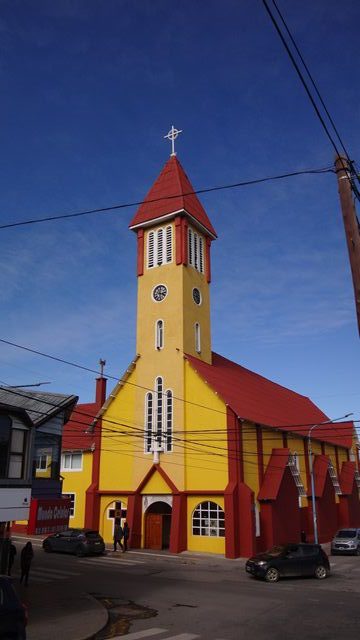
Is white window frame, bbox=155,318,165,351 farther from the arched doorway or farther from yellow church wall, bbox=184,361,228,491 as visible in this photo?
the arched doorway

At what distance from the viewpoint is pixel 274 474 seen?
106 feet

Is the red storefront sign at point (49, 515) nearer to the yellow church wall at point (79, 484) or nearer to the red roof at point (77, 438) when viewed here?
the red roof at point (77, 438)

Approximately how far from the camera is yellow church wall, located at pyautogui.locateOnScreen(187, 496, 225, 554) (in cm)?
2892

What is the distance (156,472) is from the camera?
106ft

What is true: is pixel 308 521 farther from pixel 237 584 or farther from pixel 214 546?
pixel 237 584

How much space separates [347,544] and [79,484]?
1787 cm

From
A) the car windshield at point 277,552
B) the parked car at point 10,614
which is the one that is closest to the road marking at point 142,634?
the parked car at point 10,614

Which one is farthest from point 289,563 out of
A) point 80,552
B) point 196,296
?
point 196,296

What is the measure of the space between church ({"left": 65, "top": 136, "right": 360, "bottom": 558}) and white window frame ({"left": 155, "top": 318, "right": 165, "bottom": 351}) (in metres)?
0.07

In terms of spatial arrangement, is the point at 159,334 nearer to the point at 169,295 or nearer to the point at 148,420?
the point at 169,295

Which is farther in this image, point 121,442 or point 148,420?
point 121,442

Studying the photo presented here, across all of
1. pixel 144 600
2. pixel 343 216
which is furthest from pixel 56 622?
pixel 343 216

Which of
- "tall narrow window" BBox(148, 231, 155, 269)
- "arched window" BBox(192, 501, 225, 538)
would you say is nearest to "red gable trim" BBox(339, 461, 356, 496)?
"arched window" BBox(192, 501, 225, 538)

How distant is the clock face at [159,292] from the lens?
3606 cm
